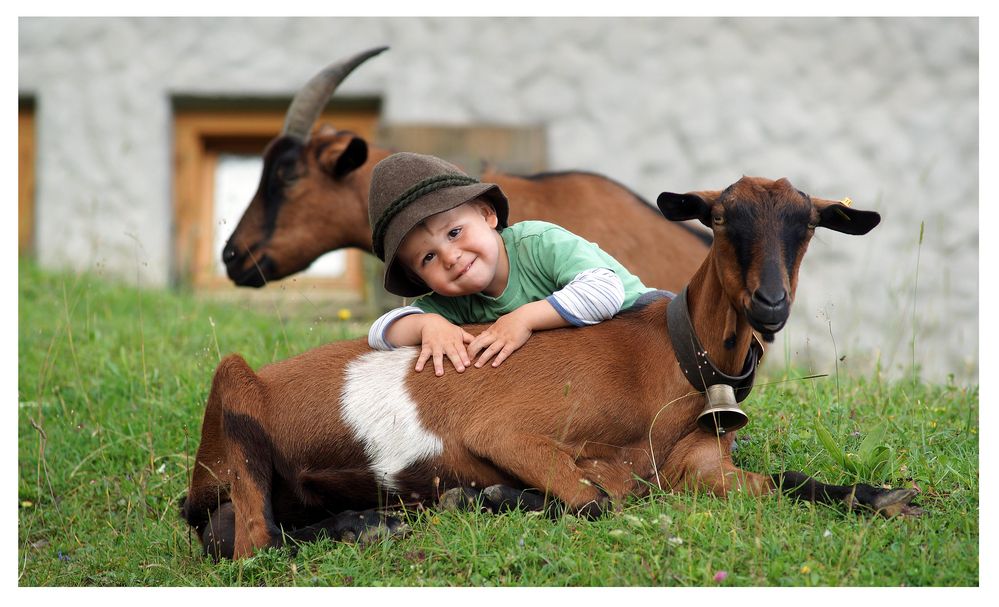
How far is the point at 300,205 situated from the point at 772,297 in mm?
3723

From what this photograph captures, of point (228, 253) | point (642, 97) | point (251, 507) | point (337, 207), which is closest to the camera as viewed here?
point (251, 507)

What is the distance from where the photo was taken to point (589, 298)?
337 cm

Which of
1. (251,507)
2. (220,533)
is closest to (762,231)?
(251,507)

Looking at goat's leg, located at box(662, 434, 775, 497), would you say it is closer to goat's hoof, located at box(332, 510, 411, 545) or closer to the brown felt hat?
goat's hoof, located at box(332, 510, 411, 545)

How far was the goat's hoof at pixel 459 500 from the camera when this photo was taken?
10.4 feet

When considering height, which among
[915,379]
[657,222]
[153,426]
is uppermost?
[657,222]

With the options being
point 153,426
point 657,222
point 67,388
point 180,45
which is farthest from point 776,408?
point 180,45

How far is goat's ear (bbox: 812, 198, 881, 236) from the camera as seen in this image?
3066 millimetres

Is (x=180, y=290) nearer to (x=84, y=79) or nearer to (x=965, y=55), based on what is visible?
(x=84, y=79)

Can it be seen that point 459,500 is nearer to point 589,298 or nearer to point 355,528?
point 355,528

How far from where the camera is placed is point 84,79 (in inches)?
348

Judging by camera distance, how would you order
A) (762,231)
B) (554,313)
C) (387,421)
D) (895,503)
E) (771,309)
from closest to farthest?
(771,309), (762,231), (895,503), (387,421), (554,313)

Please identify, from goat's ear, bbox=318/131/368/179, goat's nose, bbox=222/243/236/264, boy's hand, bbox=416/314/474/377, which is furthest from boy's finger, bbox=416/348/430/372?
goat's nose, bbox=222/243/236/264

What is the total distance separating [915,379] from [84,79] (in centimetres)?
713
